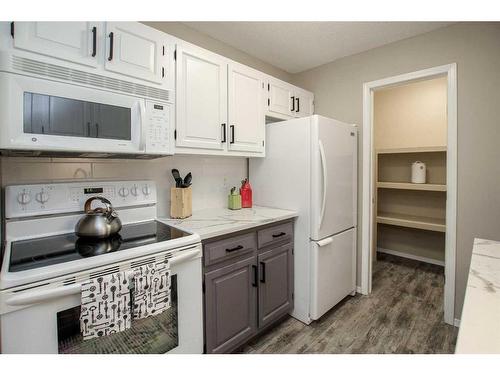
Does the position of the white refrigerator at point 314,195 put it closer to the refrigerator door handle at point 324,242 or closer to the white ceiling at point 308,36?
the refrigerator door handle at point 324,242

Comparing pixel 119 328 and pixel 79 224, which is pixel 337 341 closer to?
pixel 119 328

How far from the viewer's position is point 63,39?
48.5 inches

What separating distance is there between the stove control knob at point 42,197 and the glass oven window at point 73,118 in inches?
16.2

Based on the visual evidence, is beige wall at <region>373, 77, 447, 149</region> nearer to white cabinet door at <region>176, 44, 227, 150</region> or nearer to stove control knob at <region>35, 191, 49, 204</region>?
white cabinet door at <region>176, 44, 227, 150</region>

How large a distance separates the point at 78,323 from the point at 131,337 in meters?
0.23

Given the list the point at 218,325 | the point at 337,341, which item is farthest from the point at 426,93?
the point at 218,325

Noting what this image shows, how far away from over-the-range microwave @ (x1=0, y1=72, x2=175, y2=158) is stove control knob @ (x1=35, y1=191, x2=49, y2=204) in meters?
0.22

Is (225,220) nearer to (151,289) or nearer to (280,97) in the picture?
(151,289)

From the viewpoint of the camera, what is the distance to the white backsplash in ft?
4.66

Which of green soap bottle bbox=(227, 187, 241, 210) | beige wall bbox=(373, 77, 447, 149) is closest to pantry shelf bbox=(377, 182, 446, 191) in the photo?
beige wall bbox=(373, 77, 447, 149)

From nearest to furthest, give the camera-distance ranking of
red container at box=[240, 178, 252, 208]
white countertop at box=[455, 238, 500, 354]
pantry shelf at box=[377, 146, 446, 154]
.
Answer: white countertop at box=[455, 238, 500, 354], red container at box=[240, 178, 252, 208], pantry shelf at box=[377, 146, 446, 154]

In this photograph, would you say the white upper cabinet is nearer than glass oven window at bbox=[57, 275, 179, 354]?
No

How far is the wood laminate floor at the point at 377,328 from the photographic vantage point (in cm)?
180

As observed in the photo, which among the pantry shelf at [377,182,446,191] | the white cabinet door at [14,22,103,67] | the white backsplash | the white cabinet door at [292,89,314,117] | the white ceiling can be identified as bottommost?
the pantry shelf at [377,182,446,191]
